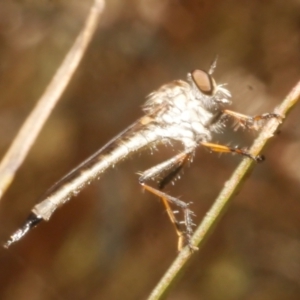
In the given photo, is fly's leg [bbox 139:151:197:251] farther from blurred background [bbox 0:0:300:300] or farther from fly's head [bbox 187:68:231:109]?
blurred background [bbox 0:0:300:300]

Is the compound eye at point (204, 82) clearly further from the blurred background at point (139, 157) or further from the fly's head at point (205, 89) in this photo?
the blurred background at point (139, 157)

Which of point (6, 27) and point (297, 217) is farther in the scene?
point (6, 27)

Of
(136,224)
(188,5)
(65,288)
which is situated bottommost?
(65,288)

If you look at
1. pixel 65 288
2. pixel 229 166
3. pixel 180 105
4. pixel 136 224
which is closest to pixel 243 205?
pixel 229 166

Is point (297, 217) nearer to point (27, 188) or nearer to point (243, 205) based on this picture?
point (243, 205)

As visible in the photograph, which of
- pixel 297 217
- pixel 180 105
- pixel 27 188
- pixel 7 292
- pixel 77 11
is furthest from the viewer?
pixel 77 11

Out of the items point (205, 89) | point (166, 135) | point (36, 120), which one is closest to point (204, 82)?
point (205, 89)
